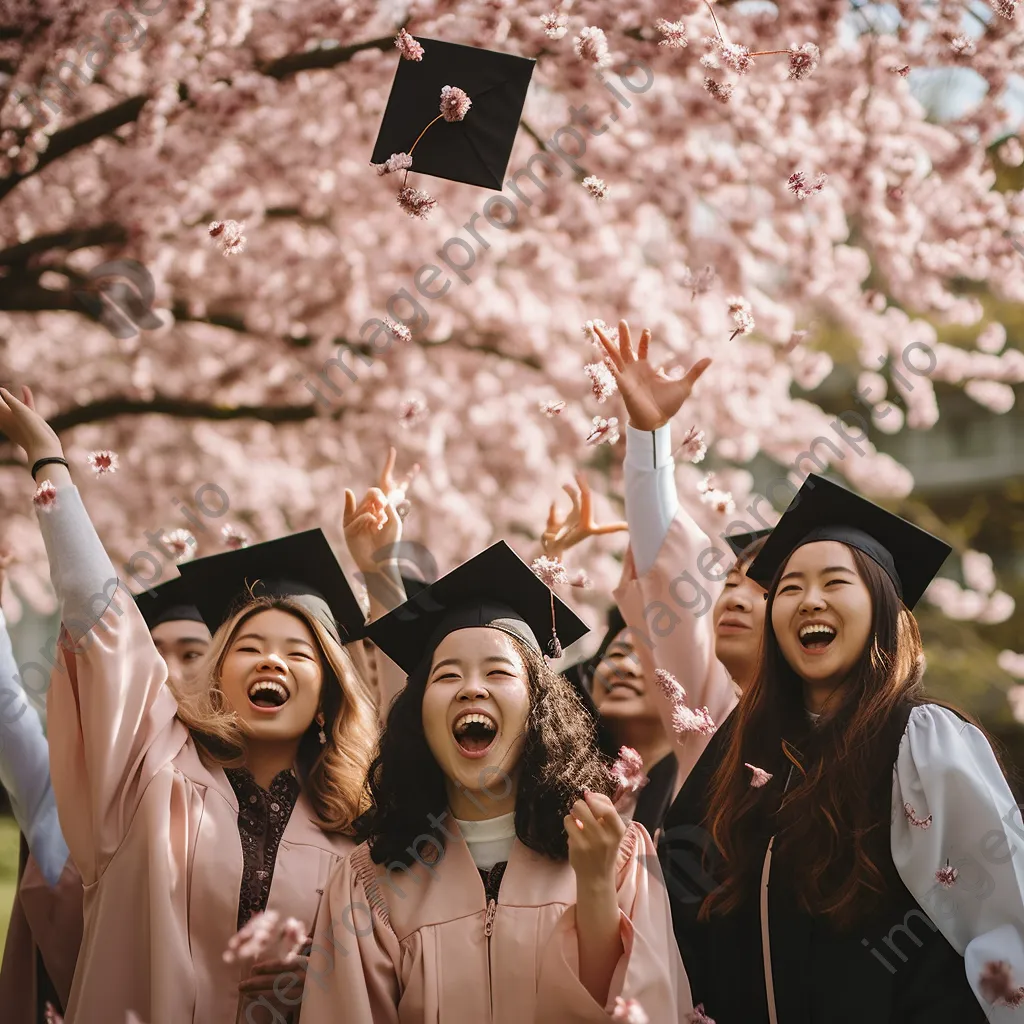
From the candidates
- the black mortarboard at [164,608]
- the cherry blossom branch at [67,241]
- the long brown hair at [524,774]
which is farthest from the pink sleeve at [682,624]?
the cherry blossom branch at [67,241]

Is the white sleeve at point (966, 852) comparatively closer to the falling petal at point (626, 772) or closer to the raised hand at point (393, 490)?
the falling petal at point (626, 772)

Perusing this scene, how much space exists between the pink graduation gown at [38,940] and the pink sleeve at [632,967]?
5.73 feet

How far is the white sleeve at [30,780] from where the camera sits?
13.5 feet

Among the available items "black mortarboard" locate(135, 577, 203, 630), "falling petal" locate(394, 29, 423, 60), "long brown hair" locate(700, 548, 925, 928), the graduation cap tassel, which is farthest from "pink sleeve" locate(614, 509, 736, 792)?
"falling petal" locate(394, 29, 423, 60)

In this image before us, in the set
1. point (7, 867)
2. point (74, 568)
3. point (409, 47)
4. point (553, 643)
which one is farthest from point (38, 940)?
point (7, 867)

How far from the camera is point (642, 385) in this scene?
4.27 m

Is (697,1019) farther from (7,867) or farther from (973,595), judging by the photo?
(973,595)

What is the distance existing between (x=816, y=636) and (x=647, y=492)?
886 millimetres

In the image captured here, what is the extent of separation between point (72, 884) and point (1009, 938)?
287cm

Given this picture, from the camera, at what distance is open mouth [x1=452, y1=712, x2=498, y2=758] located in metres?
3.46

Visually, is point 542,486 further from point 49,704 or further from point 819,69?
point 49,704

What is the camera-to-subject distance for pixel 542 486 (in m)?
8.66

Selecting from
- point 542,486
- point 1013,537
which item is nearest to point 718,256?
point 542,486

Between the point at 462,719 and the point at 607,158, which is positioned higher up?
the point at 607,158
